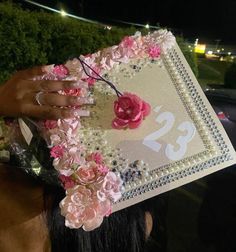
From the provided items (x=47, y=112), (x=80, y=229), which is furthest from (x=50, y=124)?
(x=80, y=229)

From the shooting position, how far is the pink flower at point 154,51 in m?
1.17

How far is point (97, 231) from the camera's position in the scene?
1.09 meters

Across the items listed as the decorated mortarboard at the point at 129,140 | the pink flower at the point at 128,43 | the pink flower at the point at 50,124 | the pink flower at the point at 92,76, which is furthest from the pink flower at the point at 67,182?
the pink flower at the point at 128,43

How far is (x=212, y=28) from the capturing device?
19.7 meters

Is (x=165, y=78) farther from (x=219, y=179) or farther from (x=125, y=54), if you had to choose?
(x=219, y=179)

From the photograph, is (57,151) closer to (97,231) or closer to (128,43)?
(97,231)

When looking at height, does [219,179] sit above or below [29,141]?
below

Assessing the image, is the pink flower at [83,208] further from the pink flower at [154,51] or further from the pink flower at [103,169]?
the pink flower at [154,51]

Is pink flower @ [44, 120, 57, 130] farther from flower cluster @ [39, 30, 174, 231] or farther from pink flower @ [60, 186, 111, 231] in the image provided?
pink flower @ [60, 186, 111, 231]

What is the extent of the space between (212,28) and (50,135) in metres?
19.6

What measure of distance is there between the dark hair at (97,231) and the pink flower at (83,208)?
0.24 ft

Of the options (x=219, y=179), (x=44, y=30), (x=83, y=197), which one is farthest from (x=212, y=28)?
(x=83, y=197)

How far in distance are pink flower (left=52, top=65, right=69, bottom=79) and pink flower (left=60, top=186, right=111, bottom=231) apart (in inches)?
11.0

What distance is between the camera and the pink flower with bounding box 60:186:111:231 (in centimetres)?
100
